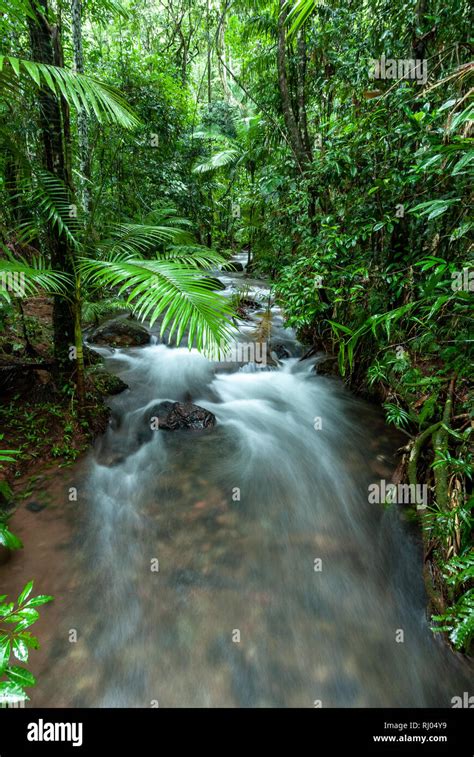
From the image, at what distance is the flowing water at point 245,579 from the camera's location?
6.19 ft

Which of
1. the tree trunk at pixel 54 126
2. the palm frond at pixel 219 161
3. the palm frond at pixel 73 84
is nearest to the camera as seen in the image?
the palm frond at pixel 73 84

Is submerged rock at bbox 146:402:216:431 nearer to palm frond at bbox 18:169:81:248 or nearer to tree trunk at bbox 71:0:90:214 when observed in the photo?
palm frond at bbox 18:169:81:248

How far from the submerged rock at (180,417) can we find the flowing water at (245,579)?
121 mm

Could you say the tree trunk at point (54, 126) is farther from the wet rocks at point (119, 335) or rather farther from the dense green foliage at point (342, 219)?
the wet rocks at point (119, 335)

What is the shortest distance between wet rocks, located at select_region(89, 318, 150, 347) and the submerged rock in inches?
86.3

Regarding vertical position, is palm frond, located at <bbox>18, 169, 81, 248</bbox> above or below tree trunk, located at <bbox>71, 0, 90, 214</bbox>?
below

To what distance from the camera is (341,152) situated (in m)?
3.47

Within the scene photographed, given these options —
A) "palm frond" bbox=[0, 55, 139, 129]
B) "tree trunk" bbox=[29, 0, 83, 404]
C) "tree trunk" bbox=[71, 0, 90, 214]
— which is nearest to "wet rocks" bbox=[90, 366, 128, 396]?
"tree trunk" bbox=[29, 0, 83, 404]

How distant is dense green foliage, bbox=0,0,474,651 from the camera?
2.13m

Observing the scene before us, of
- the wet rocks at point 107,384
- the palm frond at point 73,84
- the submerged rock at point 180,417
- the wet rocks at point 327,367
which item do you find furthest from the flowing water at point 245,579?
the palm frond at point 73,84

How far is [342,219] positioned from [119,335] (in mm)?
3881
